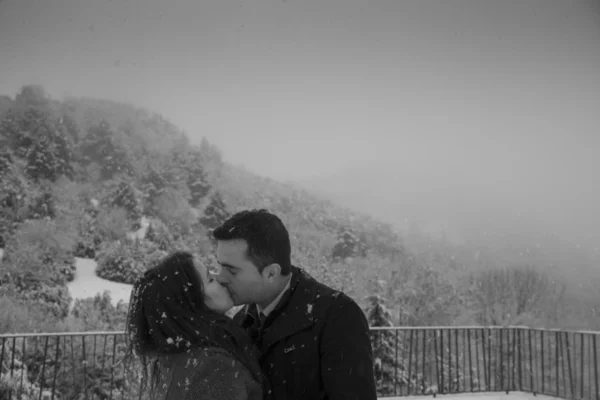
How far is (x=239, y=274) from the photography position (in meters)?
1.76

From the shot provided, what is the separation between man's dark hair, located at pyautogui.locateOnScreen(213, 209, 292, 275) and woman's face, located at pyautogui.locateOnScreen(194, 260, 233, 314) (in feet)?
0.50

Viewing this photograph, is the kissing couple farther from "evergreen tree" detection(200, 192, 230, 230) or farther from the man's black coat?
"evergreen tree" detection(200, 192, 230, 230)

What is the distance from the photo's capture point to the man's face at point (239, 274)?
1749 mm

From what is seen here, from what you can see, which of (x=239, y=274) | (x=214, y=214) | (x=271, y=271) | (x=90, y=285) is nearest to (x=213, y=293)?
(x=239, y=274)

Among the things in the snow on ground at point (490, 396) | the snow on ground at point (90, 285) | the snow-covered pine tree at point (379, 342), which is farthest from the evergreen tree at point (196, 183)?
the snow on ground at point (490, 396)

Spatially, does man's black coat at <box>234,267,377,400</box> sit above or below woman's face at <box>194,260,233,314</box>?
below

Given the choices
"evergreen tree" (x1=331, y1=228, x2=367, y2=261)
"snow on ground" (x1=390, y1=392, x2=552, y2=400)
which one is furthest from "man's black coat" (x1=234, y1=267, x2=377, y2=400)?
"evergreen tree" (x1=331, y1=228, x2=367, y2=261)

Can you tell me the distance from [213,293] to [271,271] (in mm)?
248

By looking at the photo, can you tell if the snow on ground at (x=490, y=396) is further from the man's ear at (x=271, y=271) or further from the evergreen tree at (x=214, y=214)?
the evergreen tree at (x=214, y=214)

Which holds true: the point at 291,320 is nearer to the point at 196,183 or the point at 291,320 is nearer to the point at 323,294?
the point at 323,294

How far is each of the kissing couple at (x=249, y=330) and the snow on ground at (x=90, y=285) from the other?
1795 centimetres

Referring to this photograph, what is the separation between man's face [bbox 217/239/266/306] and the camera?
1749mm

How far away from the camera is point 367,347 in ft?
5.27

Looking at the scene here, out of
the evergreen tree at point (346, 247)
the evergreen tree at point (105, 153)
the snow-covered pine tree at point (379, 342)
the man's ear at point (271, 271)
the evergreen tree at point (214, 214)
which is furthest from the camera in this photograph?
the evergreen tree at point (346, 247)
